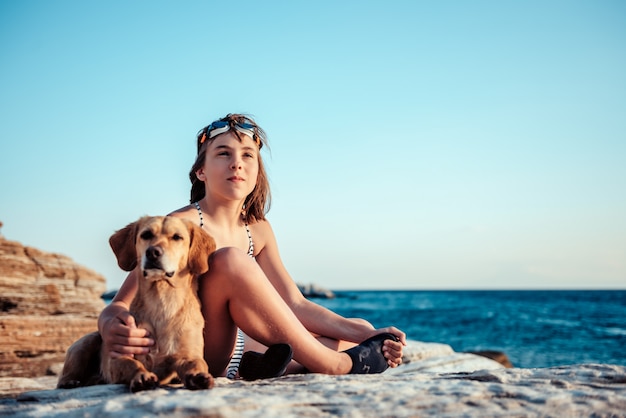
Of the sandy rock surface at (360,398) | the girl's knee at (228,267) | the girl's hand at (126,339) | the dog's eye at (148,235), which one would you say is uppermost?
the dog's eye at (148,235)

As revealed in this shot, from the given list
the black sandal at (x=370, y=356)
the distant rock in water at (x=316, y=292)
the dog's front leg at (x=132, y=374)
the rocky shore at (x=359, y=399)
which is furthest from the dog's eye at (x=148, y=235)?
the distant rock in water at (x=316, y=292)

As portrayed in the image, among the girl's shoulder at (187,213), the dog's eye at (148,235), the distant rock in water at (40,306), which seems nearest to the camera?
the dog's eye at (148,235)

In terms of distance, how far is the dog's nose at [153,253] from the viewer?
8.39 feet

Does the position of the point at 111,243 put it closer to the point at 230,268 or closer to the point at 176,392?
the point at 230,268

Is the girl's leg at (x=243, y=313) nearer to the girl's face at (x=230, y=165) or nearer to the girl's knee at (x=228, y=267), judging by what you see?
the girl's knee at (x=228, y=267)

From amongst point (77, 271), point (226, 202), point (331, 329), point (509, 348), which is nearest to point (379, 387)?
point (331, 329)

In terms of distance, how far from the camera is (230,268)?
2.81 metres

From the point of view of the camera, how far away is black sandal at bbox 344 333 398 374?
336cm

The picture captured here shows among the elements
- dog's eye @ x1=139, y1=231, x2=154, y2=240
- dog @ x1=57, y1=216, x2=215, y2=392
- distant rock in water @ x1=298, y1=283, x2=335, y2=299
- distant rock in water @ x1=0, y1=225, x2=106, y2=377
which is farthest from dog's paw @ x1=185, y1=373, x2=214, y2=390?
distant rock in water @ x1=298, y1=283, x2=335, y2=299

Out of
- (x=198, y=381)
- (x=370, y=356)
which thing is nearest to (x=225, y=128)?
(x=370, y=356)

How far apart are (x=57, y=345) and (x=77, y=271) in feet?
7.07

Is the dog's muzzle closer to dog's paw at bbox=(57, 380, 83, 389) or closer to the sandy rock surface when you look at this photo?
the sandy rock surface

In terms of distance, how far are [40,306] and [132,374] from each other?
621 centimetres

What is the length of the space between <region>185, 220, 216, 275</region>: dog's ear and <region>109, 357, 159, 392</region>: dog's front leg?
0.53m
